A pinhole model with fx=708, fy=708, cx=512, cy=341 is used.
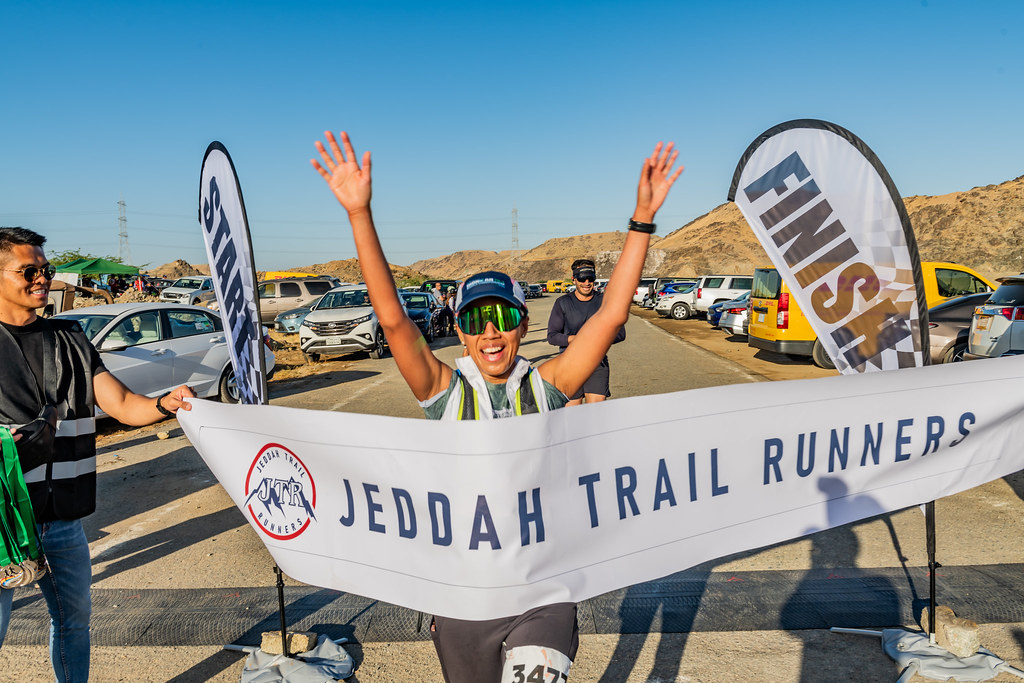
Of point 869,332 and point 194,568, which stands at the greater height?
point 869,332

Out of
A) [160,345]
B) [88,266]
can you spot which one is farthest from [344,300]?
[88,266]

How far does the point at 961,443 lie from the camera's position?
3418 millimetres

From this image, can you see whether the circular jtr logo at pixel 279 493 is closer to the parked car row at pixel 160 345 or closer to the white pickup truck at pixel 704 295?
the parked car row at pixel 160 345

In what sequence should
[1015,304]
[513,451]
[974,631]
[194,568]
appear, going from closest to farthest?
[513,451]
[974,631]
[194,568]
[1015,304]

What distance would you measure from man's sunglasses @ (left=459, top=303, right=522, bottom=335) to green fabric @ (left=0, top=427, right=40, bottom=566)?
1.71 metres

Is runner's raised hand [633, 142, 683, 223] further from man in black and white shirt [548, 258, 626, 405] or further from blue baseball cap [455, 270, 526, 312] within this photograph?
man in black and white shirt [548, 258, 626, 405]

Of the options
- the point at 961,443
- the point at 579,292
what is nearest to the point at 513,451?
the point at 961,443

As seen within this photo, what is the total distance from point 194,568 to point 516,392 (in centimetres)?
360

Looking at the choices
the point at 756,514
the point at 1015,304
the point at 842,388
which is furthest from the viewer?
the point at 1015,304

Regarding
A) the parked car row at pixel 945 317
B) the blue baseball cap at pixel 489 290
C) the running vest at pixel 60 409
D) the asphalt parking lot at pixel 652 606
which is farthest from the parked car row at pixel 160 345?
the parked car row at pixel 945 317

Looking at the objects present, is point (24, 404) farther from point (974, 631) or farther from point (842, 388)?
point (974, 631)

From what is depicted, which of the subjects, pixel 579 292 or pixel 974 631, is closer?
pixel 974 631

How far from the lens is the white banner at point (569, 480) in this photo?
2277mm

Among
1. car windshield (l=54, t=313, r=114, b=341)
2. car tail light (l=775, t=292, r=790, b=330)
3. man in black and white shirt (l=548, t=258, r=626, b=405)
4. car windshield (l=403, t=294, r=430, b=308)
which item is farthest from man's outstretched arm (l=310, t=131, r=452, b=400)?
car windshield (l=403, t=294, r=430, b=308)
